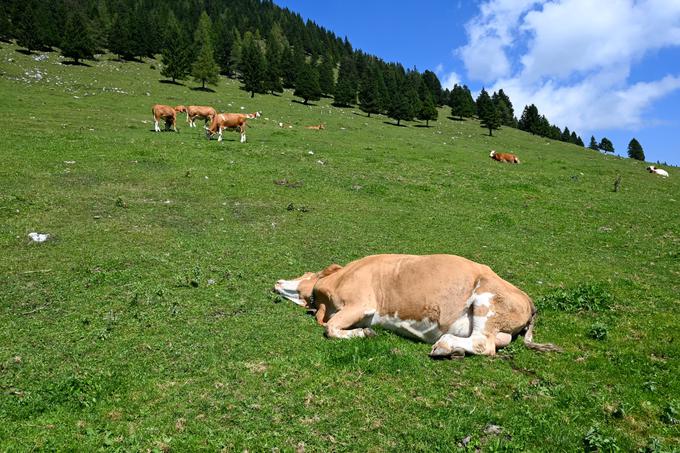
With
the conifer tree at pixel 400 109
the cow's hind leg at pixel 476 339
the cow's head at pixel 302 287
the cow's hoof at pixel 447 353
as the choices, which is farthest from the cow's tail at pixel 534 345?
the conifer tree at pixel 400 109

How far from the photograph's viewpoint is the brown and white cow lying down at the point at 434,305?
740 centimetres

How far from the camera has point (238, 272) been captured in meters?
11.1

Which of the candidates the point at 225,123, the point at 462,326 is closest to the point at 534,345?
the point at 462,326

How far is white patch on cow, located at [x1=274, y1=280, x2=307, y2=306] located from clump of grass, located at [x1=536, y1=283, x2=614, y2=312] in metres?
5.20

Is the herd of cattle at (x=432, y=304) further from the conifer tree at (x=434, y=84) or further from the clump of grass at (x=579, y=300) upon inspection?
the conifer tree at (x=434, y=84)

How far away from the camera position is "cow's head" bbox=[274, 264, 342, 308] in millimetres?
9541

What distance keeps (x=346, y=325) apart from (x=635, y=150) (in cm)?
11617

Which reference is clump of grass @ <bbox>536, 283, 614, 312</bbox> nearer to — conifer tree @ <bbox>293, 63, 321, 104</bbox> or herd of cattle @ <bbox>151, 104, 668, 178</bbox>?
herd of cattle @ <bbox>151, 104, 668, 178</bbox>

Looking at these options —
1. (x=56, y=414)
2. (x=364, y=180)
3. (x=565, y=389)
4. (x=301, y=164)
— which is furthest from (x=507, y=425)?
(x=301, y=164)

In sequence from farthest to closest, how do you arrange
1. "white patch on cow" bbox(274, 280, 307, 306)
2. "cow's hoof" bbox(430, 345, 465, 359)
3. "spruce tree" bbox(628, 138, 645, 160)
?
"spruce tree" bbox(628, 138, 645, 160) → "white patch on cow" bbox(274, 280, 307, 306) → "cow's hoof" bbox(430, 345, 465, 359)

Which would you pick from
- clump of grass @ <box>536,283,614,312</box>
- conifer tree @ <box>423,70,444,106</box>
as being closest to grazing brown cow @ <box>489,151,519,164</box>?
clump of grass @ <box>536,283,614,312</box>

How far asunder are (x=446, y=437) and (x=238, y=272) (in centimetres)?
712

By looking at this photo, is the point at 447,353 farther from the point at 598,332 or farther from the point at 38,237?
the point at 38,237

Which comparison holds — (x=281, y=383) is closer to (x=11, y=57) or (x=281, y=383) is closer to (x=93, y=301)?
(x=93, y=301)
